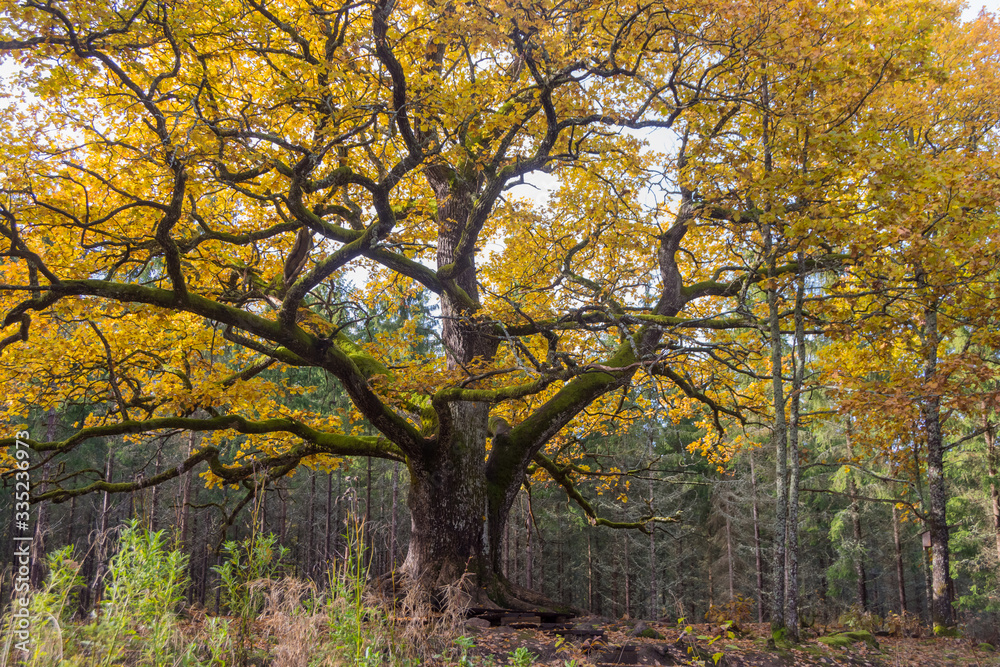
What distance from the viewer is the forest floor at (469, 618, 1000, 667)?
554cm

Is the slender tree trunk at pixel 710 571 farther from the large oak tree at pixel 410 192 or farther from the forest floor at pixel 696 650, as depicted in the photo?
the large oak tree at pixel 410 192

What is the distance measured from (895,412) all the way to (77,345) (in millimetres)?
10584

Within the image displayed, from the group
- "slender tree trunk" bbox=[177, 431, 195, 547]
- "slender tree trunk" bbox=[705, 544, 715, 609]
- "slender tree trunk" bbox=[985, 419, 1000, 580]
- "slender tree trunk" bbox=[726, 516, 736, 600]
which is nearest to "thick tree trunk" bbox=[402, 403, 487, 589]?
"slender tree trunk" bbox=[177, 431, 195, 547]

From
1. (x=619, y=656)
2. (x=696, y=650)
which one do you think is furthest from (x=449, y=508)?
(x=696, y=650)

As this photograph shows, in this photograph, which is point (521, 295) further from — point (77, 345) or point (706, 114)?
point (77, 345)

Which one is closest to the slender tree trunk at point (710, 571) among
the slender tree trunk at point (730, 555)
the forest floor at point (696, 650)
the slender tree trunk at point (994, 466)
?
the slender tree trunk at point (730, 555)

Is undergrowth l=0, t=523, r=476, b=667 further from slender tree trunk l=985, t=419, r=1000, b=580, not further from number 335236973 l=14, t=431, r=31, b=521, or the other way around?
slender tree trunk l=985, t=419, r=1000, b=580

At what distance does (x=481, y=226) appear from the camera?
714 cm

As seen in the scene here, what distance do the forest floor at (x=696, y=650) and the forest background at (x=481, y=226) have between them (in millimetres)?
733

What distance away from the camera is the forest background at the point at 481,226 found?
18.3 feet

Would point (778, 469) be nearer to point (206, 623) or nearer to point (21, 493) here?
point (206, 623)

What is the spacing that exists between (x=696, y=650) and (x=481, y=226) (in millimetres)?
5747

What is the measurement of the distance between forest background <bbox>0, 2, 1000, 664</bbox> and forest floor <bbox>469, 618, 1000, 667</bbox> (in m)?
0.73

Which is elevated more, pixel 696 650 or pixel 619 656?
pixel 619 656
